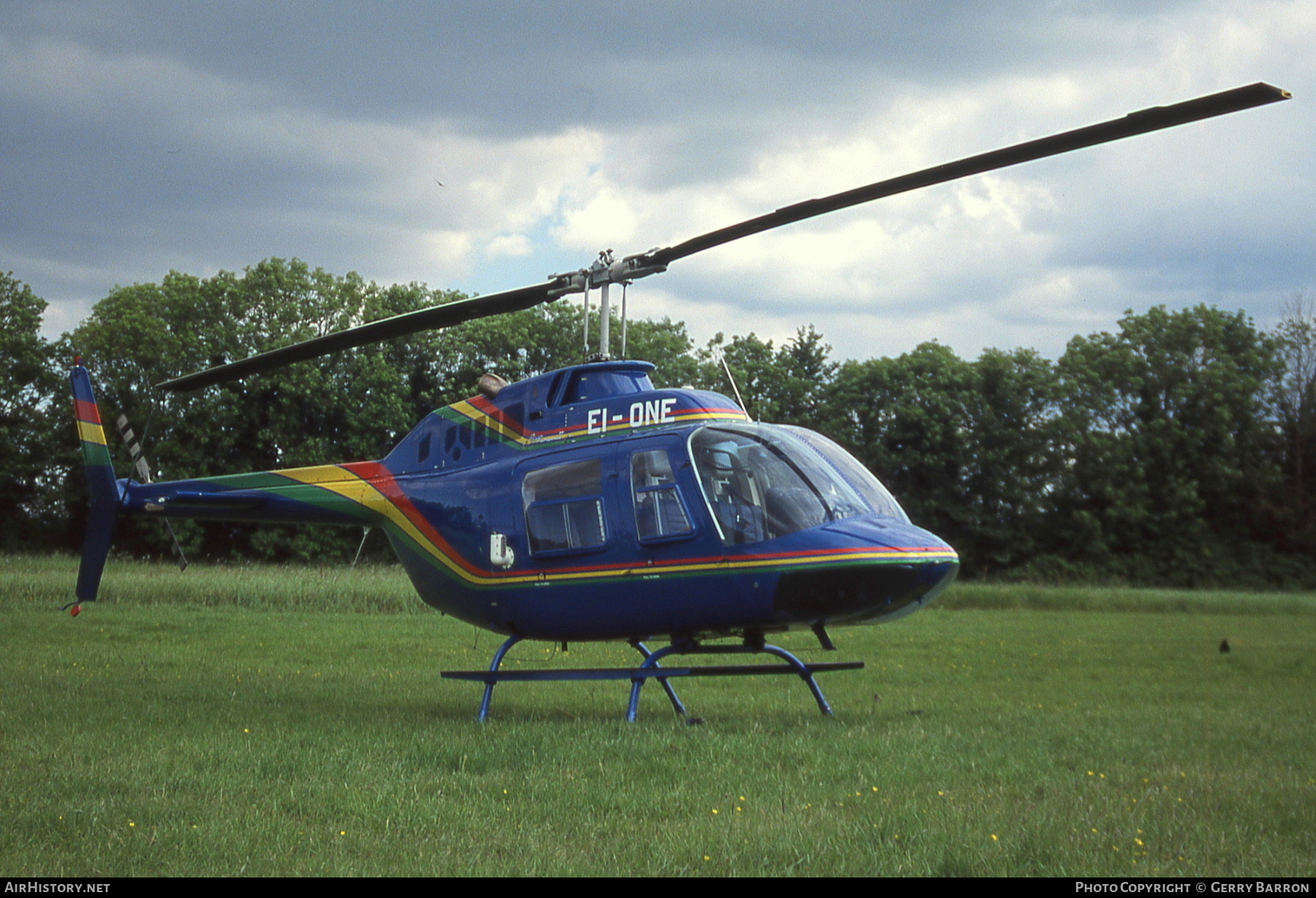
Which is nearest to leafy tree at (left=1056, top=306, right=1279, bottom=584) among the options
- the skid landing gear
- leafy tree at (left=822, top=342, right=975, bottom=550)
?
leafy tree at (left=822, top=342, right=975, bottom=550)

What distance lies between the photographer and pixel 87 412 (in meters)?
12.3

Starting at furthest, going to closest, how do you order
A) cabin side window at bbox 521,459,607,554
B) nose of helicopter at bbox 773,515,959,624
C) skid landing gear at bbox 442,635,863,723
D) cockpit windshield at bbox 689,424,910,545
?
cabin side window at bbox 521,459,607,554, skid landing gear at bbox 442,635,863,723, cockpit windshield at bbox 689,424,910,545, nose of helicopter at bbox 773,515,959,624

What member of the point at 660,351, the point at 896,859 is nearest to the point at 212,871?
the point at 896,859

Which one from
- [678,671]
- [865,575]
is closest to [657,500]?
[678,671]

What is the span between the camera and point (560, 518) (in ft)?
32.1

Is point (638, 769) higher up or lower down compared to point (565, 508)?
lower down

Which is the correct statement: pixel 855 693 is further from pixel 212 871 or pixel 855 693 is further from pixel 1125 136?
pixel 212 871

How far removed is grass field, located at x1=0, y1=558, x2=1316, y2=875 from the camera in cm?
509

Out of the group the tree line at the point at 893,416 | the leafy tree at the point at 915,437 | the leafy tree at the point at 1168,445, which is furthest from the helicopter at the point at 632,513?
the leafy tree at the point at 1168,445

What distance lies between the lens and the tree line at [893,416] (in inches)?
1619

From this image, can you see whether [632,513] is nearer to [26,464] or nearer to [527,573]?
[527,573]

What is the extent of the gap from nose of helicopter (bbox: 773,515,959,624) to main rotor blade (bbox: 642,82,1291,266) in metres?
2.43

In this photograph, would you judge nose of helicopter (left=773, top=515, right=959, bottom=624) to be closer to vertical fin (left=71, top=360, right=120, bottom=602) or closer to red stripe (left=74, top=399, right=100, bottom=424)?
vertical fin (left=71, top=360, right=120, bottom=602)

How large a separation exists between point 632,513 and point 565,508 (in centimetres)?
73
